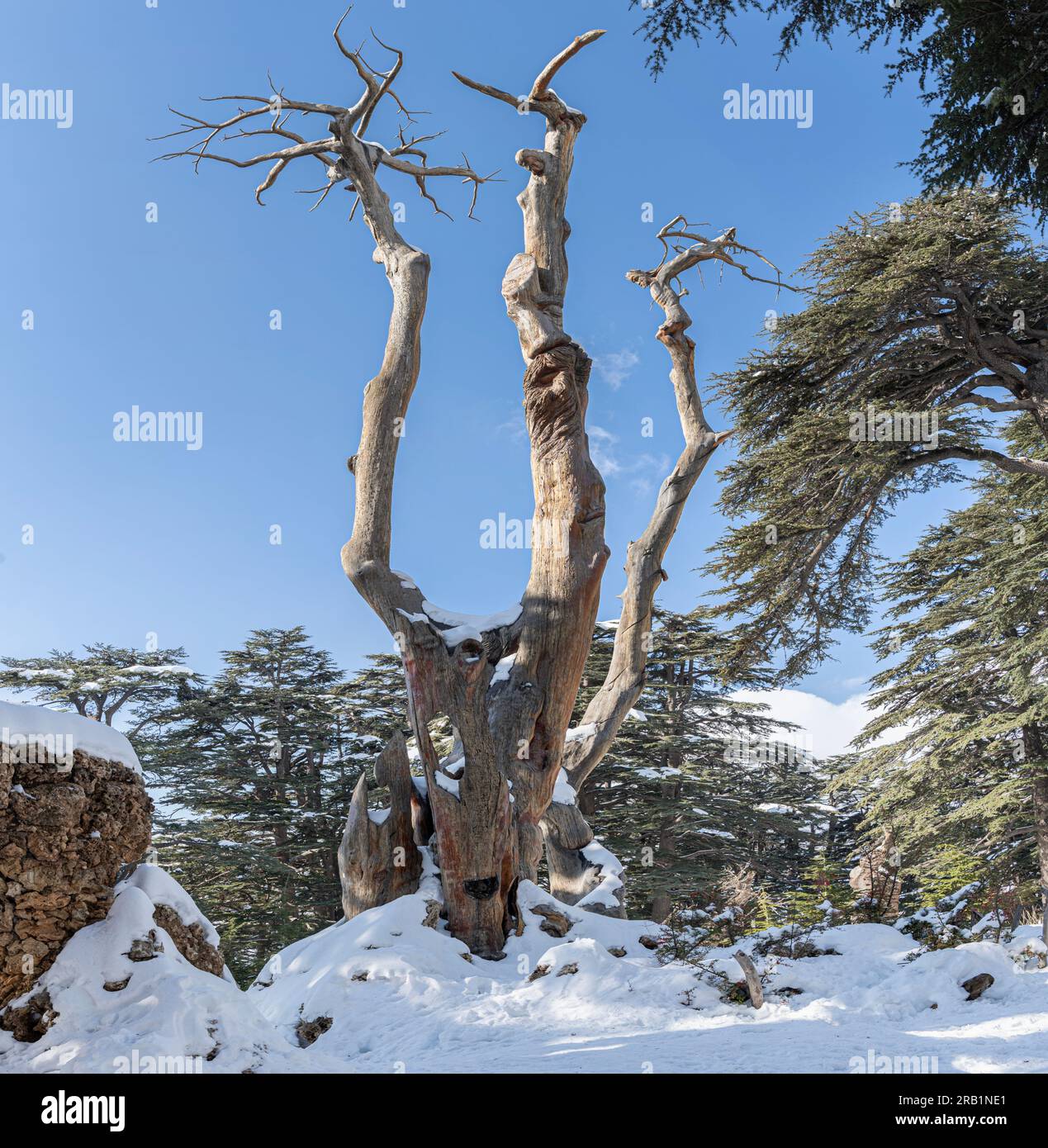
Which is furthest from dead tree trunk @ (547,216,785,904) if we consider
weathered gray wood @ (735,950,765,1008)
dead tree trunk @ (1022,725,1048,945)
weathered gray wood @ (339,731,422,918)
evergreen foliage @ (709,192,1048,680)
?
dead tree trunk @ (1022,725,1048,945)

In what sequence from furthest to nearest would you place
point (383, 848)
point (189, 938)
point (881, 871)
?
1. point (881, 871)
2. point (383, 848)
3. point (189, 938)

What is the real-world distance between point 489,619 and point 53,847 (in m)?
4.63

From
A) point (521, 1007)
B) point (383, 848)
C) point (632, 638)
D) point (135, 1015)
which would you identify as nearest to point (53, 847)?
point (135, 1015)

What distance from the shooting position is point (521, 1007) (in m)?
5.29

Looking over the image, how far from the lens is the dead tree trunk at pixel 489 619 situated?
22.7 ft

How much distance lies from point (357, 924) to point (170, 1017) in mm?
3526

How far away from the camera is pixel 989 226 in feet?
27.5

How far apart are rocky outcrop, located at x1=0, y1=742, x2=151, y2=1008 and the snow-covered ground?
3.8 inches

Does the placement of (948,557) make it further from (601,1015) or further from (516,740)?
(601,1015)

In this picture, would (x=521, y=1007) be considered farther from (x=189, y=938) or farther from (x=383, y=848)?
(x=189, y=938)

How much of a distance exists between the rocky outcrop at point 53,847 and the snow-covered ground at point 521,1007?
0.32ft

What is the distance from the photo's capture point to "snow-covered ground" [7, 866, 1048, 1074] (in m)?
3.26
